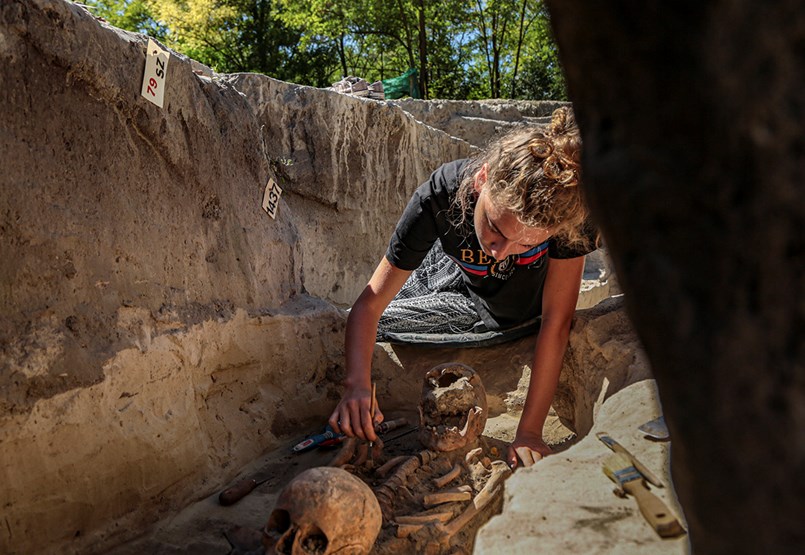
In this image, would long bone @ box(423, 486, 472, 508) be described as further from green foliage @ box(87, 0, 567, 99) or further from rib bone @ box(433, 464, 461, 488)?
green foliage @ box(87, 0, 567, 99)

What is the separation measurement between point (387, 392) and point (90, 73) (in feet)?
6.85

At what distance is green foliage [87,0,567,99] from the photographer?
1560 cm

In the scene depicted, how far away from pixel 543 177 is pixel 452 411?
108cm

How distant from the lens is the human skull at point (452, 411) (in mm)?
2758

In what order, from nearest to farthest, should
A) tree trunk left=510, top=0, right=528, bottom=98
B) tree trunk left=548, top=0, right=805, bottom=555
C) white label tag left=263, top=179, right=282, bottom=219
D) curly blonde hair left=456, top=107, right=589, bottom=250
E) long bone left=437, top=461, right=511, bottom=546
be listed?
tree trunk left=548, top=0, right=805, bottom=555 → curly blonde hair left=456, top=107, right=589, bottom=250 → long bone left=437, top=461, right=511, bottom=546 → white label tag left=263, top=179, right=282, bottom=219 → tree trunk left=510, top=0, right=528, bottom=98

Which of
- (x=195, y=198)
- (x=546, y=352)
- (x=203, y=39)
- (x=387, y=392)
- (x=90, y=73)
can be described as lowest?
(x=387, y=392)

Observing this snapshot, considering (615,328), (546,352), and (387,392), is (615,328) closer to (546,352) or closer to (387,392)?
(546,352)

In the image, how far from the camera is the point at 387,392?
141 inches

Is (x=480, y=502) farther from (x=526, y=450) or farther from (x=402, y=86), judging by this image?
(x=402, y=86)

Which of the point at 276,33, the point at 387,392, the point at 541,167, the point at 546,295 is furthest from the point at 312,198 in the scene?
the point at 276,33

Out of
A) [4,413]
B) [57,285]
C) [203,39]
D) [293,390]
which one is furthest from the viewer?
[203,39]

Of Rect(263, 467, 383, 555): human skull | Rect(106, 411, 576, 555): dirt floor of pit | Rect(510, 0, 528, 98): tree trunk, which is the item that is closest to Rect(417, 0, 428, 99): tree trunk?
Rect(510, 0, 528, 98): tree trunk

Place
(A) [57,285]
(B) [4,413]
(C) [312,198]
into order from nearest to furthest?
(B) [4,413]
(A) [57,285]
(C) [312,198]

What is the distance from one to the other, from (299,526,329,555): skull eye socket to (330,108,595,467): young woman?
1.76ft
